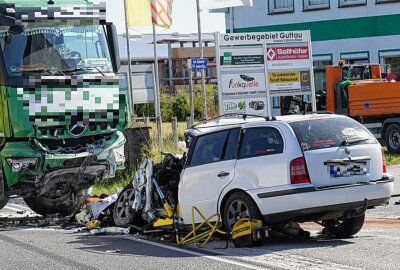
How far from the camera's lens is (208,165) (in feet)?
42.3

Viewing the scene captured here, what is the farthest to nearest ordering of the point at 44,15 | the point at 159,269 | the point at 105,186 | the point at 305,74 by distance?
1. the point at 305,74
2. the point at 105,186
3. the point at 44,15
4. the point at 159,269

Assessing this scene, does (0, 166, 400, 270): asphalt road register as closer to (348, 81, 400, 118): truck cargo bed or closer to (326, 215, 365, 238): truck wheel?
(326, 215, 365, 238): truck wheel

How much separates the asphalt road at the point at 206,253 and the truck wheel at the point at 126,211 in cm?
44

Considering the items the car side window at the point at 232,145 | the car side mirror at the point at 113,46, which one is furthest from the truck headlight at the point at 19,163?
the car side window at the point at 232,145

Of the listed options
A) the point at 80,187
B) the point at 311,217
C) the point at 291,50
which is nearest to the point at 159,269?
the point at 311,217

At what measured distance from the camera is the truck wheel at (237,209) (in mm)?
11977

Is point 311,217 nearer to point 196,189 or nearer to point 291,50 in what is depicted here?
point 196,189

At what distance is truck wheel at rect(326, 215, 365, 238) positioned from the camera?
41.3 ft

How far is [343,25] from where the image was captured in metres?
40.1

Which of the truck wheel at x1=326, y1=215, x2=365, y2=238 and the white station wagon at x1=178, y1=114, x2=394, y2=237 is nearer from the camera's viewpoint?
the white station wagon at x1=178, y1=114, x2=394, y2=237

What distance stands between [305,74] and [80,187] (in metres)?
9.32

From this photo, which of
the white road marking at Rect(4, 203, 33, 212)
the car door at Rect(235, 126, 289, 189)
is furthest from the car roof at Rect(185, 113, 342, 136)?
the white road marking at Rect(4, 203, 33, 212)

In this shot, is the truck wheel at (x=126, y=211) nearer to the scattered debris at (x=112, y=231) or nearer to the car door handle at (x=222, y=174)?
the scattered debris at (x=112, y=231)

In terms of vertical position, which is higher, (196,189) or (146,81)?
(146,81)
